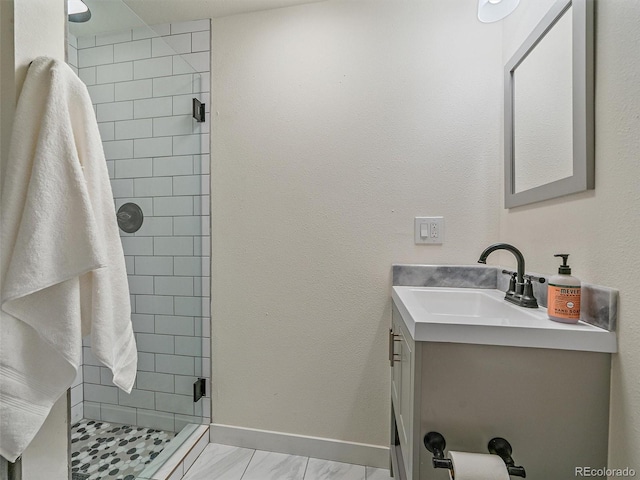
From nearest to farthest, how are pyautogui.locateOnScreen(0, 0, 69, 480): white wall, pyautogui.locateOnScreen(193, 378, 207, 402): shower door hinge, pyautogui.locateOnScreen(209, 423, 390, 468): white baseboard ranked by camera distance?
pyautogui.locateOnScreen(0, 0, 69, 480): white wall < pyautogui.locateOnScreen(209, 423, 390, 468): white baseboard < pyautogui.locateOnScreen(193, 378, 207, 402): shower door hinge

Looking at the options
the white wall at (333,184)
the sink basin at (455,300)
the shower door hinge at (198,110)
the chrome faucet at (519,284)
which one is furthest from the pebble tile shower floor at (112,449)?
the chrome faucet at (519,284)

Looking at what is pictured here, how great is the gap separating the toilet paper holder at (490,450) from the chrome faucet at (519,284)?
A: 468mm

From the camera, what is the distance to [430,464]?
71 cm

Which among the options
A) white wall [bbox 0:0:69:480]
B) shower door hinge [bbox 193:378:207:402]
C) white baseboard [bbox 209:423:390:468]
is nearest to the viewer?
white wall [bbox 0:0:69:480]

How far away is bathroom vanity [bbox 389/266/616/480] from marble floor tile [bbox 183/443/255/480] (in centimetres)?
104

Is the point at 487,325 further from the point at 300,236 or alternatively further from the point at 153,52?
the point at 153,52

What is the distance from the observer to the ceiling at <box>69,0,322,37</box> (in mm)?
1255

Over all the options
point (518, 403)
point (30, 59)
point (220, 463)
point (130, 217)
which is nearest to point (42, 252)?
point (30, 59)

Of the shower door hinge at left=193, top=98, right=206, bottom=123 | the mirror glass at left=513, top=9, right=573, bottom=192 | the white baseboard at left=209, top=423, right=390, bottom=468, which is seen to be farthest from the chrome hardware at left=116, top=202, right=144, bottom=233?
the mirror glass at left=513, top=9, right=573, bottom=192

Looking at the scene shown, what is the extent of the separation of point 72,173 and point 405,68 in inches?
55.1

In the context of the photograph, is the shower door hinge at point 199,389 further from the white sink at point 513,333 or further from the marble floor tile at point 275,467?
the white sink at point 513,333

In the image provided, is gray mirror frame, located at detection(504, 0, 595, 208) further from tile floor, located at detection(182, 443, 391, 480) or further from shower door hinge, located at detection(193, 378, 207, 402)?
shower door hinge, located at detection(193, 378, 207, 402)

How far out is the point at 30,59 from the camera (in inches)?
29.5

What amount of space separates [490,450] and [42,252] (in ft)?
3.84
